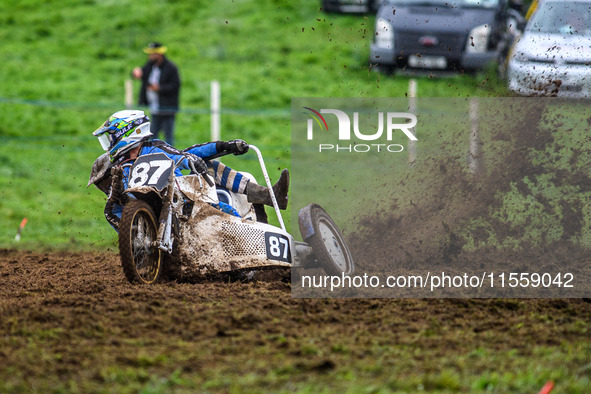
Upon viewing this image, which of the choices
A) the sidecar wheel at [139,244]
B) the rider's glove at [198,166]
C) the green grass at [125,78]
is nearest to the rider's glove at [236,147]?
the rider's glove at [198,166]

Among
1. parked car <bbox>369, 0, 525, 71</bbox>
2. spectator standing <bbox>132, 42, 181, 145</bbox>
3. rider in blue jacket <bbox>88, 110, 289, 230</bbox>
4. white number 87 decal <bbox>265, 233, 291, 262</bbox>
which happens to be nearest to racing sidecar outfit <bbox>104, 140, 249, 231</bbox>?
rider in blue jacket <bbox>88, 110, 289, 230</bbox>

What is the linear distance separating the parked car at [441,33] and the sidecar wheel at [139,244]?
882cm

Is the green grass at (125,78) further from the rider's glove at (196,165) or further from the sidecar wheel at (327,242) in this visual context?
the rider's glove at (196,165)

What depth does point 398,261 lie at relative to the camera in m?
8.44

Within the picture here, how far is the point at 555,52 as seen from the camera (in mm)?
12523

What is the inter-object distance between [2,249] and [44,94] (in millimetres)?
10460

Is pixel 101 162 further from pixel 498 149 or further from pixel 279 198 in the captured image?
pixel 498 149

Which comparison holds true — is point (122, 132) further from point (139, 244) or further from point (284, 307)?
point (284, 307)

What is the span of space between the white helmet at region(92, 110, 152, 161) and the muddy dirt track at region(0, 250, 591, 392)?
124 centimetres

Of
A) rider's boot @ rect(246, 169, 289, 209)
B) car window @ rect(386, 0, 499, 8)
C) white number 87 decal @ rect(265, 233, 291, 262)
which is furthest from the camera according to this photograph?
car window @ rect(386, 0, 499, 8)

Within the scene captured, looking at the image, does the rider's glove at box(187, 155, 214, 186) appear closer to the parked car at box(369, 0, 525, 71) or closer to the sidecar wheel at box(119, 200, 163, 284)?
the sidecar wheel at box(119, 200, 163, 284)

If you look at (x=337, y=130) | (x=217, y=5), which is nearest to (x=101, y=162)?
(x=337, y=130)

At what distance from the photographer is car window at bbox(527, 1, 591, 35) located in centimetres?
1259

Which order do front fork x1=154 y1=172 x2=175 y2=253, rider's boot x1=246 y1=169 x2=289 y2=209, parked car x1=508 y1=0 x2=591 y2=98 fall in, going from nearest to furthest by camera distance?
front fork x1=154 y1=172 x2=175 y2=253
rider's boot x1=246 y1=169 x2=289 y2=209
parked car x1=508 y1=0 x2=591 y2=98
